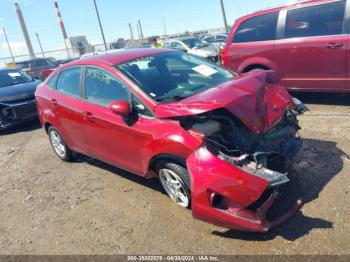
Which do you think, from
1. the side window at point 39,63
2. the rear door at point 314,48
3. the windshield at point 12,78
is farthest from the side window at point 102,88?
the side window at point 39,63

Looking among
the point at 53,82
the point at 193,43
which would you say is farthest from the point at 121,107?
the point at 193,43

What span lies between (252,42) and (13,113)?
5791mm

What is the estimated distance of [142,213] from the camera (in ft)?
12.9

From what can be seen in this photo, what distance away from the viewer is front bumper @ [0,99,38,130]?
27.7 ft

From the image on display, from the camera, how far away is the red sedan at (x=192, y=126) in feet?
10.1

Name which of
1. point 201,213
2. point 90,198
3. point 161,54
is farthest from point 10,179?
point 201,213

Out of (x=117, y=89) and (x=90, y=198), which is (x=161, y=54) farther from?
(x=90, y=198)

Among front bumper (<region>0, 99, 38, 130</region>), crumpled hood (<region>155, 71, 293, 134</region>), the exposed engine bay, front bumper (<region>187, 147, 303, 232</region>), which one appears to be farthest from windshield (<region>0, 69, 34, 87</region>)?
front bumper (<region>187, 147, 303, 232</region>)

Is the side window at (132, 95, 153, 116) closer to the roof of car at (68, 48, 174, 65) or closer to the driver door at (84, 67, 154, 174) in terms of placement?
the driver door at (84, 67, 154, 174)

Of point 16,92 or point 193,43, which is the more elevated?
point 16,92

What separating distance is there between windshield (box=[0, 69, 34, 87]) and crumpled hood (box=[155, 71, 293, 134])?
7380 mm

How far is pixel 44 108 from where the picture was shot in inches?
227

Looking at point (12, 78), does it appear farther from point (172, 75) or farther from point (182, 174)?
point (182, 174)

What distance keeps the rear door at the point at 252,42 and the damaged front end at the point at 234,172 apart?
3.66 metres
